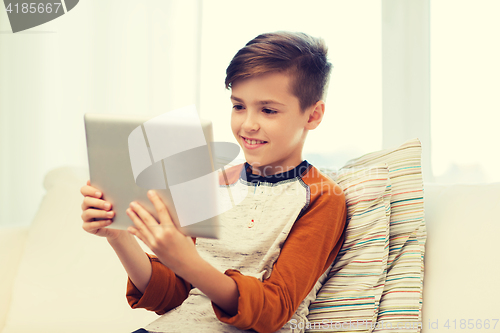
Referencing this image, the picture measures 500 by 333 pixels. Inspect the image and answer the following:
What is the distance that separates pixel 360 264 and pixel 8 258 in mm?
1091

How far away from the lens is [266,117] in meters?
0.89

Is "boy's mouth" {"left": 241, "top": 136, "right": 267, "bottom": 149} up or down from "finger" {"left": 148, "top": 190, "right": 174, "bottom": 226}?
up

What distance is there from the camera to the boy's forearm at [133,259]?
80 centimetres

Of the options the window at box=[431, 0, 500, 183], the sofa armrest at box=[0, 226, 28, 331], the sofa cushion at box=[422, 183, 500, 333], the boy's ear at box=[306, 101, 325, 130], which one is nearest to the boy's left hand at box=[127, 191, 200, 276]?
the boy's ear at box=[306, 101, 325, 130]

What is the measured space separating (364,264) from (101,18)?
194cm

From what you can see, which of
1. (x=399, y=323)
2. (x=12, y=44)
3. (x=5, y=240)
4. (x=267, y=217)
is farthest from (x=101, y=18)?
(x=399, y=323)

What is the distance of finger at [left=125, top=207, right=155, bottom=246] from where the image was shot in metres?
0.62

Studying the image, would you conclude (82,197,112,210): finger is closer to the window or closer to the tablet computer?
the tablet computer

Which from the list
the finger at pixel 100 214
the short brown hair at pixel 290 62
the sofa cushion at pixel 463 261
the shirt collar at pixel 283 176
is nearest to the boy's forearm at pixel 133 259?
the finger at pixel 100 214

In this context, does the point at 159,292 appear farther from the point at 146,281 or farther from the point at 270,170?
the point at 270,170

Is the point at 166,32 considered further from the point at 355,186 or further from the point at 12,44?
the point at 355,186

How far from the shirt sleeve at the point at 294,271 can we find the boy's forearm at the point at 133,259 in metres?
0.21

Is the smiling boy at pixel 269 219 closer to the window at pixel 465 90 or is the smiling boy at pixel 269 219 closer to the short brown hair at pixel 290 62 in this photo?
the short brown hair at pixel 290 62

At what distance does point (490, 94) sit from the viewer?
72.6 inches
